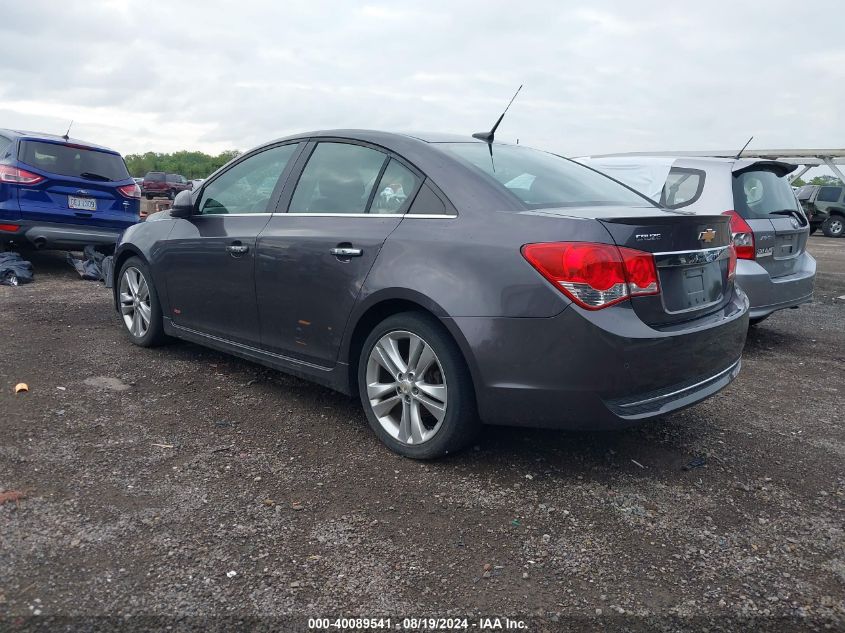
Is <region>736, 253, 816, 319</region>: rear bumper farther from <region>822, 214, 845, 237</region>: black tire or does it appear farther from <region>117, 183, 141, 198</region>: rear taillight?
<region>822, 214, 845, 237</region>: black tire

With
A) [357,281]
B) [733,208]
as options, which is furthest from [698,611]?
[733,208]

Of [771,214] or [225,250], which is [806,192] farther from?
[225,250]

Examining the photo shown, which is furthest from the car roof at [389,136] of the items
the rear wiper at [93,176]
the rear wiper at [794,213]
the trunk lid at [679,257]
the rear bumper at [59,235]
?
the rear wiper at [93,176]

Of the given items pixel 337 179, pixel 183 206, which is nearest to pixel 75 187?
pixel 183 206

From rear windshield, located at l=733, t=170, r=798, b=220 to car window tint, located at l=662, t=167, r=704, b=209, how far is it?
30 cm

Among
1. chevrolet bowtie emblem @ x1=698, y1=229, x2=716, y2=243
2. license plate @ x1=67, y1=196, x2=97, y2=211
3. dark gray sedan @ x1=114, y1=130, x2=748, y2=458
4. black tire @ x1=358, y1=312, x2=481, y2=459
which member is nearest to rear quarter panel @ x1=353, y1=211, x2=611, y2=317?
dark gray sedan @ x1=114, y1=130, x2=748, y2=458

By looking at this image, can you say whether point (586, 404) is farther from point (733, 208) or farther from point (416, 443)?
point (733, 208)

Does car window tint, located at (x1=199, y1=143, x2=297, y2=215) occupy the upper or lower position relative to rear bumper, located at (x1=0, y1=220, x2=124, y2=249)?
upper

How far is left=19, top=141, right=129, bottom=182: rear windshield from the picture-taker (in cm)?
841

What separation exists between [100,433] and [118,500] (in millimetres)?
829

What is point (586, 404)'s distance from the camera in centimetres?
293

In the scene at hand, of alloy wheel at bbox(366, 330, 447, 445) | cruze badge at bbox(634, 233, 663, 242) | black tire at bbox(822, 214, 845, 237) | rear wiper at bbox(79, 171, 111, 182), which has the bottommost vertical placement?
black tire at bbox(822, 214, 845, 237)

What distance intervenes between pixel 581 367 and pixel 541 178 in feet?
3.98

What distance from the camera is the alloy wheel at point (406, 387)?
330 cm
